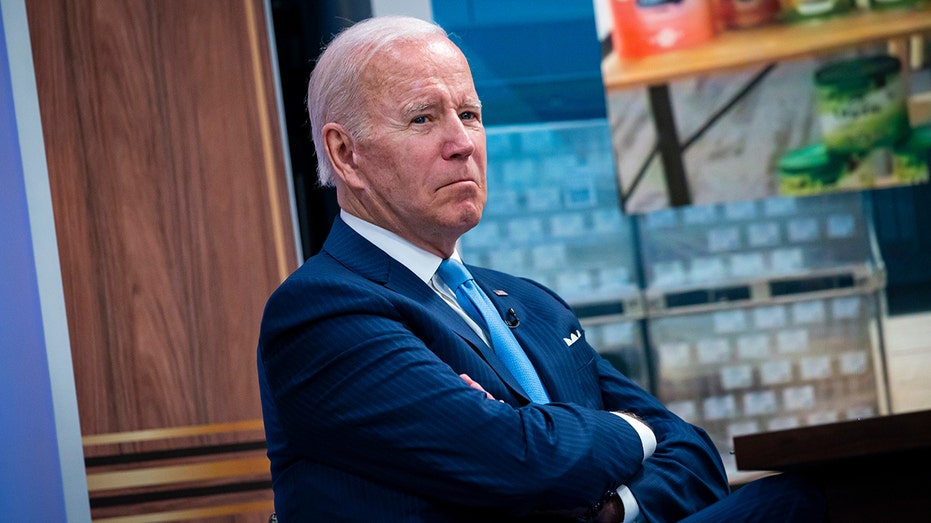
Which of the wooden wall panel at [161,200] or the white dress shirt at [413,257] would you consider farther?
the wooden wall panel at [161,200]

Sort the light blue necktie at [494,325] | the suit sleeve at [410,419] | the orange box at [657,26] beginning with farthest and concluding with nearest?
the orange box at [657,26] < the light blue necktie at [494,325] < the suit sleeve at [410,419]

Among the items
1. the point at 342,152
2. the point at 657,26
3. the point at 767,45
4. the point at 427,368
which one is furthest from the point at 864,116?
the point at 427,368

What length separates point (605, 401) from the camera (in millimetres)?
1786

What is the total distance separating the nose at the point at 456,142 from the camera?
166 cm

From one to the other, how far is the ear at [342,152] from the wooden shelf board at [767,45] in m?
2.19

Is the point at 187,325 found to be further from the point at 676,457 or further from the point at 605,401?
the point at 676,457

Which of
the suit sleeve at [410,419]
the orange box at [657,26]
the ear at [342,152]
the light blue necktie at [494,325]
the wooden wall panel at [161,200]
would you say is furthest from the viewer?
the orange box at [657,26]

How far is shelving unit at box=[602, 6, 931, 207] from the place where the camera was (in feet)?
12.3

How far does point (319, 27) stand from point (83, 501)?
1.66m

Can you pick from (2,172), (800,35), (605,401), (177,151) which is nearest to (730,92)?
(800,35)

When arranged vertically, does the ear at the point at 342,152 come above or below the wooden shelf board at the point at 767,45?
below

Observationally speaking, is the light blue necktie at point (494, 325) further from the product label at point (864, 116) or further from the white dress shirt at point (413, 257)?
the product label at point (864, 116)

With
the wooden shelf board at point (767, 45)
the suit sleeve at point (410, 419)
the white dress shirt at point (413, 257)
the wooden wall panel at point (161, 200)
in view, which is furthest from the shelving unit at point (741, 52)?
the suit sleeve at point (410, 419)

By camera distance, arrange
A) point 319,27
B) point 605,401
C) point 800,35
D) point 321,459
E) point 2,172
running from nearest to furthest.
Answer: point 321,459 < point 605,401 < point 2,172 < point 319,27 < point 800,35
